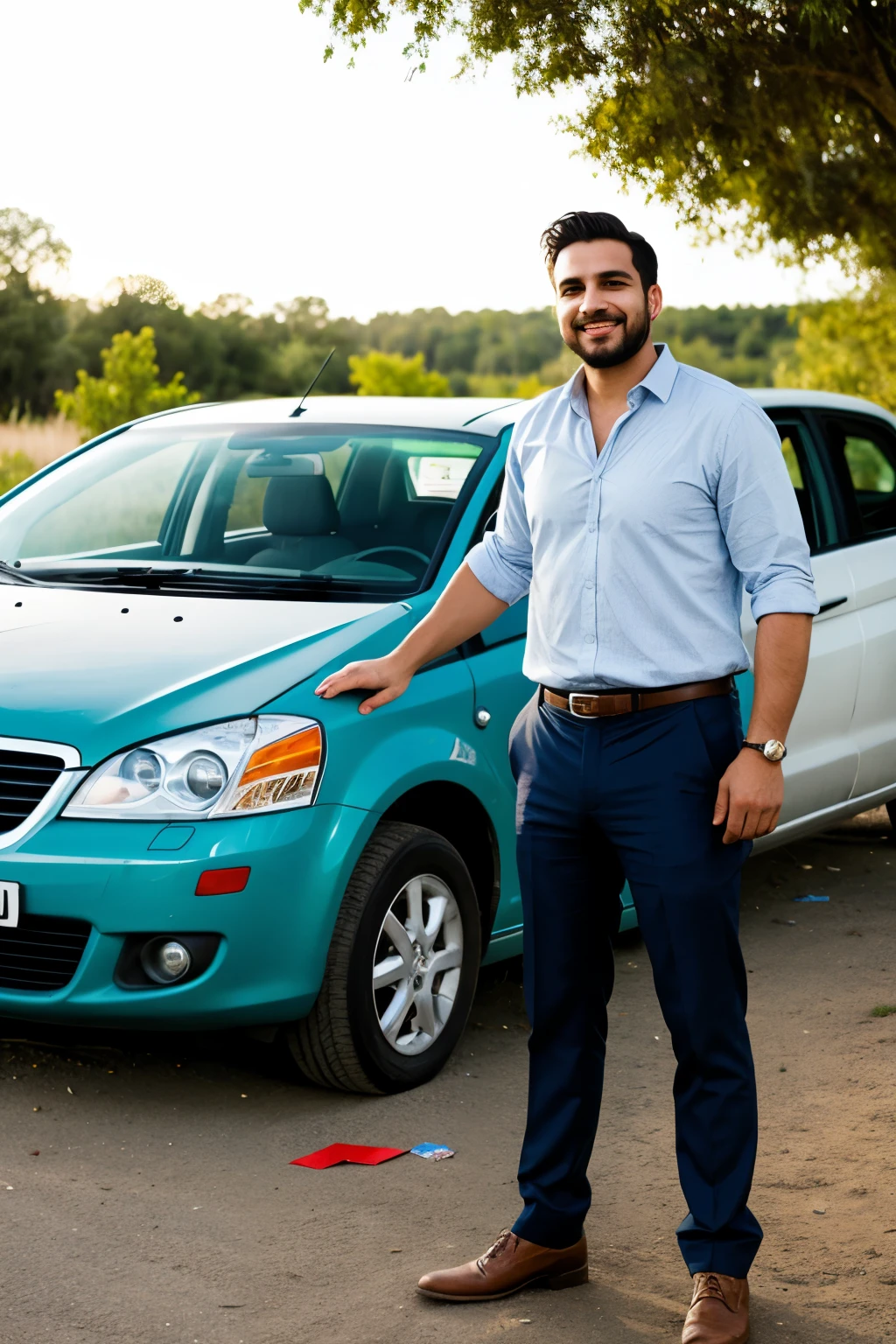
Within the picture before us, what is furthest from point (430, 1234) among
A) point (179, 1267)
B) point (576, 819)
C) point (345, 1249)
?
point (576, 819)

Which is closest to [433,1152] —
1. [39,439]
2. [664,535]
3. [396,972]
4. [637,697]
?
[396,972]

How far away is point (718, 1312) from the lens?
9.55 feet

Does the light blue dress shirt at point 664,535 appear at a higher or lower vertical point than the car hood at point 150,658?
higher

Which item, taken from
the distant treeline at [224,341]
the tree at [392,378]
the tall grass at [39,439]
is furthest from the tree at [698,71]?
the tree at [392,378]

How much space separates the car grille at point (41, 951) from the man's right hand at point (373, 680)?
0.78 meters

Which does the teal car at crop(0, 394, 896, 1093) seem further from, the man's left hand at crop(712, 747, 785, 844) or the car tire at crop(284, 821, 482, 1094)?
the man's left hand at crop(712, 747, 785, 844)

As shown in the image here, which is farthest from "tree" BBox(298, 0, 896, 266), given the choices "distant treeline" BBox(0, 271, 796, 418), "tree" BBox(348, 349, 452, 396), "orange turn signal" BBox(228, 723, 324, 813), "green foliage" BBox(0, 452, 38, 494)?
"tree" BBox(348, 349, 452, 396)

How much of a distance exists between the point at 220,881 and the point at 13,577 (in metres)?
1.65

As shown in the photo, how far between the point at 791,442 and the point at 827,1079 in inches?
98.5

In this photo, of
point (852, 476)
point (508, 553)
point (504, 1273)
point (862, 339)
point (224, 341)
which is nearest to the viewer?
point (504, 1273)

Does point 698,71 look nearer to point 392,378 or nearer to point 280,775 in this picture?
point 280,775

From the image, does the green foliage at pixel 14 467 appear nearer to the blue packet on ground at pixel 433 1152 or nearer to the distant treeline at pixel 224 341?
the distant treeline at pixel 224 341

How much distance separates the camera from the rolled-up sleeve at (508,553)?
3.31m

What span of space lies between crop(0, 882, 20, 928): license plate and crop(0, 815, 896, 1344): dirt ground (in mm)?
543
